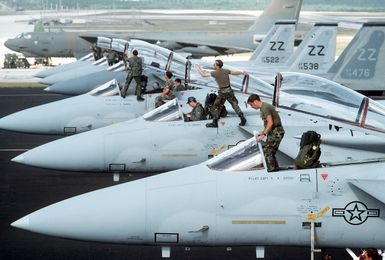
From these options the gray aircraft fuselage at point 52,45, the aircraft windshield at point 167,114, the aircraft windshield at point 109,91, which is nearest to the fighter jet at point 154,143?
the aircraft windshield at point 167,114

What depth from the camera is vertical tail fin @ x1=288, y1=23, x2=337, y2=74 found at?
33.5 meters

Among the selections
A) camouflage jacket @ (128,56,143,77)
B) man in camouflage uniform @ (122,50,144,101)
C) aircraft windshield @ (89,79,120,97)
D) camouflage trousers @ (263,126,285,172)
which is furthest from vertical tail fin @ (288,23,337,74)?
camouflage trousers @ (263,126,285,172)

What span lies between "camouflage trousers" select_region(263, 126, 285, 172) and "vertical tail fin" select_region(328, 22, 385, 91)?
50.2 ft

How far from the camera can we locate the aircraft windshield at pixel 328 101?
12.7 metres

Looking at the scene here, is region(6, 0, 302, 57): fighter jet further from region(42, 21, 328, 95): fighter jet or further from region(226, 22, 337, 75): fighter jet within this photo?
region(42, 21, 328, 95): fighter jet

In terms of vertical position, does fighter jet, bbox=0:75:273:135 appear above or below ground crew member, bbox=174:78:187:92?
below

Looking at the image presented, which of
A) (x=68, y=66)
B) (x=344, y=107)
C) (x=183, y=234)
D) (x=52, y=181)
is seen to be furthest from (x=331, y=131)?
(x=68, y=66)

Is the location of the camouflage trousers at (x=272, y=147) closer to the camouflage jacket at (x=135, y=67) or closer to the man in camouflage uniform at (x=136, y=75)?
the man in camouflage uniform at (x=136, y=75)

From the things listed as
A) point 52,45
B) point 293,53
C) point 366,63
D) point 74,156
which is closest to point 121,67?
point 366,63

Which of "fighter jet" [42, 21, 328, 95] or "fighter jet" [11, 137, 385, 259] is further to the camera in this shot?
"fighter jet" [42, 21, 328, 95]

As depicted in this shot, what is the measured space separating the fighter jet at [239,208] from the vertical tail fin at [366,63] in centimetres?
1612

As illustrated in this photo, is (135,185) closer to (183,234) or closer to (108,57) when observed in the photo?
(183,234)

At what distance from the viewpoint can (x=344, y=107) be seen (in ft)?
42.2

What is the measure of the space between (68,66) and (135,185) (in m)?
27.6
